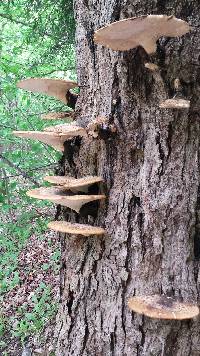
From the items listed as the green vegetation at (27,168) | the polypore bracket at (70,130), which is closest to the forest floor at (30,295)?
the green vegetation at (27,168)

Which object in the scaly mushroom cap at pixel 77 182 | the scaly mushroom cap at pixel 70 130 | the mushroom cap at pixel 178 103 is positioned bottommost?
the scaly mushroom cap at pixel 77 182

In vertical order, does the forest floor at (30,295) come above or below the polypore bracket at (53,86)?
below

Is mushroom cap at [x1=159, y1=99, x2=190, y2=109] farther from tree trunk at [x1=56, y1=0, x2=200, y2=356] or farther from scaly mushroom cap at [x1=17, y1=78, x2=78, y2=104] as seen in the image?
scaly mushroom cap at [x1=17, y1=78, x2=78, y2=104]

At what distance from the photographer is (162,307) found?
217 cm

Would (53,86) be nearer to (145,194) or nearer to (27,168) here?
(145,194)

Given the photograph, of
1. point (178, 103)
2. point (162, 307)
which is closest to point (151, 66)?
point (178, 103)

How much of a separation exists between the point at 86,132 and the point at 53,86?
485 mm

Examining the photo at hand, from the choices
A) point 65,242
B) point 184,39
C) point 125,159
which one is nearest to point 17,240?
point 65,242

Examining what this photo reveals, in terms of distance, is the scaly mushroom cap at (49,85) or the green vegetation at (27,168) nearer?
the scaly mushroom cap at (49,85)

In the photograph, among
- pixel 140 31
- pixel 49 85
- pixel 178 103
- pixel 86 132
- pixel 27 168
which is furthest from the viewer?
pixel 27 168

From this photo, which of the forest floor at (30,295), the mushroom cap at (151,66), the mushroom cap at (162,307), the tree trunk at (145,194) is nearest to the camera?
the mushroom cap at (162,307)

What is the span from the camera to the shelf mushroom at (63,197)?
2379 millimetres

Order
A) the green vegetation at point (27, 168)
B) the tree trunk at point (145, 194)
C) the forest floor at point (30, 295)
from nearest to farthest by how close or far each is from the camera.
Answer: the tree trunk at point (145, 194)
the forest floor at point (30, 295)
the green vegetation at point (27, 168)

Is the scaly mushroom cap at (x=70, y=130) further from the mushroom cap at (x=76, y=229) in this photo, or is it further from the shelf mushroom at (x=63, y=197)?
the mushroom cap at (x=76, y=229)
